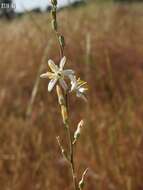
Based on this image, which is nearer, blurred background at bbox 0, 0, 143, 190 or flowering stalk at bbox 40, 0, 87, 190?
flowering stalk at bbox 40, 0, 87, 190

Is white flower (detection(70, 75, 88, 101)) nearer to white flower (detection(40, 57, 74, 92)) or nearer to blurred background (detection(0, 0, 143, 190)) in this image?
white flower (detection(40, 57, 74, 92))

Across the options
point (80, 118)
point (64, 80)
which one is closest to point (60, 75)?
point (64, 80)

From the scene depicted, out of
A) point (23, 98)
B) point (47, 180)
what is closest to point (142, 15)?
point (23, 98)

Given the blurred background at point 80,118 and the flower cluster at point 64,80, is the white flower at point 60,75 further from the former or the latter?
the blurred background at point 80,118

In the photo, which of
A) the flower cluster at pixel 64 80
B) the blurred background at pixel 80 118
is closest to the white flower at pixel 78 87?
the flower cluster at pixel 64 80

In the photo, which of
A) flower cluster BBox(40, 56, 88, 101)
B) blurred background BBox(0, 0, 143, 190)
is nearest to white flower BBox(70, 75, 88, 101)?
flower cluster BBox(40, 56, 88, 101)

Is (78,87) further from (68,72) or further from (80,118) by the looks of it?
(80,118)

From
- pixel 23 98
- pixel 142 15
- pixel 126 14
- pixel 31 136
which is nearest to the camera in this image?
pixel 31 136

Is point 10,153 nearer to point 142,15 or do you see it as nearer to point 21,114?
point 21,114
